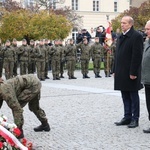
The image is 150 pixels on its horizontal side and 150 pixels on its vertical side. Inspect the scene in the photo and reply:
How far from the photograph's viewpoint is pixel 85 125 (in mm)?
8773

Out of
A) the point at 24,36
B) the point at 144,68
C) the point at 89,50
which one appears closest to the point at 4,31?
the point at 24,36

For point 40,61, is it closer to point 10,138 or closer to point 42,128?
point 42,128

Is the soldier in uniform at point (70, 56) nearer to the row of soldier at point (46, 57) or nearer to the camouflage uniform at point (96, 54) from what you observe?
the row of soldier at point (46, 57)

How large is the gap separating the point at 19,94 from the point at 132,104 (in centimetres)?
242

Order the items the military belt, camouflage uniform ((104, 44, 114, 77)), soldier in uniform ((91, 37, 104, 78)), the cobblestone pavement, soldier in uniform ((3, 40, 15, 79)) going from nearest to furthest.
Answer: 1. the cobblestone pavement
2. the military belt
3. soldier in uniform ((3, 40, 15, 79))
4. soldier in uniform ((91, 37, 104, 78))
5. camouflage uniform ((104, 44, 114, 77))

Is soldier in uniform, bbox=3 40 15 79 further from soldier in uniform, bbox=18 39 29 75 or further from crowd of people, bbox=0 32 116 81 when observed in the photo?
soldier in uniform, bbox=18 39 29 75

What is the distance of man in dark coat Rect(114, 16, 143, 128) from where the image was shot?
27.8 feet

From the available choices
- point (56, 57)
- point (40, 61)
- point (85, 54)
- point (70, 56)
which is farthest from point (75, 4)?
point (40, 61)

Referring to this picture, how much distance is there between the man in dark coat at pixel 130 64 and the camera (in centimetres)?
846

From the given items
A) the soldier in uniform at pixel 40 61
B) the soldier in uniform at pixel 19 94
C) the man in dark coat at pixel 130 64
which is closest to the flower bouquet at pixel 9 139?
the soldier in uniform at pixel 19 94

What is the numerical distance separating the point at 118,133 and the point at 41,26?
22.4 metres

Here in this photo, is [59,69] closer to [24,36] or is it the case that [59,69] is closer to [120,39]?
[24,36]

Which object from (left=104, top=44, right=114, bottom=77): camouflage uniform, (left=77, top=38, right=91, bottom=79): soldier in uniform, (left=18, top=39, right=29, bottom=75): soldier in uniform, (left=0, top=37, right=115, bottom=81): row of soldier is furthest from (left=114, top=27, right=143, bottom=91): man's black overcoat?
(left=104, top=44, right=114, bottom=77): camouflage uniform

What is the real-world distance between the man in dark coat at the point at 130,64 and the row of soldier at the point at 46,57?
10962mm
